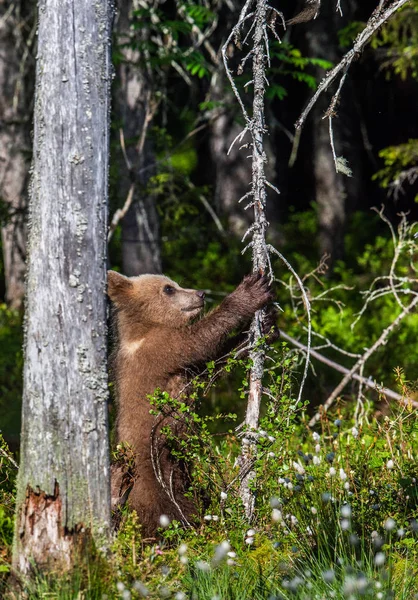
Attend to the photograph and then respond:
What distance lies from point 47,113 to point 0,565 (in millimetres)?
2488

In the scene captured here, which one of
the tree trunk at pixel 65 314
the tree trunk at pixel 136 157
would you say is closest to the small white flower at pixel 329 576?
the tree trunk at pixel 65 314

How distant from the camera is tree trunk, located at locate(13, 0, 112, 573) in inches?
190

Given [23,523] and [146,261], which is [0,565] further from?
[146,261]

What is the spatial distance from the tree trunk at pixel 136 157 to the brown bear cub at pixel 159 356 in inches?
169

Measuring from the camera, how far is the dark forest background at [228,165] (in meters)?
11.2

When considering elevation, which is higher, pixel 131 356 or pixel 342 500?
pixel 131 356

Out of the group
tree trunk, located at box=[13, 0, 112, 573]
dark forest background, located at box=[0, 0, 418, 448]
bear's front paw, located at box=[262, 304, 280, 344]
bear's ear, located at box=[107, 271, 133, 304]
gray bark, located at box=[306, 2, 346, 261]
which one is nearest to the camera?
tree trunk, located at box=[13, 0, 112, 573]

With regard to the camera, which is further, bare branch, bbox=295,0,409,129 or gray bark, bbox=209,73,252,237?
gray bark, bbox=209,73,252,237

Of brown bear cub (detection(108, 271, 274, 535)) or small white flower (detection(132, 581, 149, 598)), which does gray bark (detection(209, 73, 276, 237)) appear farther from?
small white flower (detection(132, 581, 149, 598))

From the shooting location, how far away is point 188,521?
621 cm

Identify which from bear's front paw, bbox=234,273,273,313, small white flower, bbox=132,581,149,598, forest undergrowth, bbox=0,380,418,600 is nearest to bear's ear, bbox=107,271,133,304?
bear's front paw, bbox=234,273,273,313

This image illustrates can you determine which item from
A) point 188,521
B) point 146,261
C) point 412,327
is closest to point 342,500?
point 188,521

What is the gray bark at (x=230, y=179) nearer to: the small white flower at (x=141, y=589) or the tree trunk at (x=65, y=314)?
the tree trunk at (x=65, y=314)

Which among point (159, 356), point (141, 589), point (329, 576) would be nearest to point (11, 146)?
point (159, 356)
